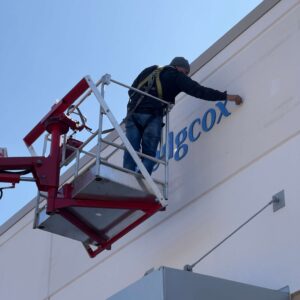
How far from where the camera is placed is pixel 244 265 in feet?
24.9

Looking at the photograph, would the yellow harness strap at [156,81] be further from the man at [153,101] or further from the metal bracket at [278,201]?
the metal bracket at [278,201]

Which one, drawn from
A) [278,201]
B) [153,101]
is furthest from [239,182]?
[153,101]

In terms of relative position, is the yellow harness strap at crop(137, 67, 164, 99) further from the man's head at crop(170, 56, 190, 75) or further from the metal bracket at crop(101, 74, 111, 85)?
the metal bracket at crop(101, 74, 111, 85)

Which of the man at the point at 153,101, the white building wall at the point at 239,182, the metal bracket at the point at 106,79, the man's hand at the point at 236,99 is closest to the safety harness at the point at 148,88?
the man at the point at 153,101

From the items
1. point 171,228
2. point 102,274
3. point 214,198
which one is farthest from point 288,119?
point 102,274

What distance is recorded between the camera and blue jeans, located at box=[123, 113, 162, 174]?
8.88 metres

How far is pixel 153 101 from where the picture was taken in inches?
357

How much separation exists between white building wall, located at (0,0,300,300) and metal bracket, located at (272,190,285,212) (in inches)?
2.6

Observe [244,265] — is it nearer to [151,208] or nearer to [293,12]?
[151,208]

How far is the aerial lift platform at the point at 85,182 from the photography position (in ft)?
26.6

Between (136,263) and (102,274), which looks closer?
(136,263)

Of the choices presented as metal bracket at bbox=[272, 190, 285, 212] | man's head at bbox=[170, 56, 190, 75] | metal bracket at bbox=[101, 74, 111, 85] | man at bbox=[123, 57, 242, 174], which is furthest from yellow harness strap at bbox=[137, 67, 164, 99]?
metal bracket at bbox=[272, 190, 285, 212]

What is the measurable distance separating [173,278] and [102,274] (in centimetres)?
422

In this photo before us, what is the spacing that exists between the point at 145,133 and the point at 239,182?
52.4 inches
